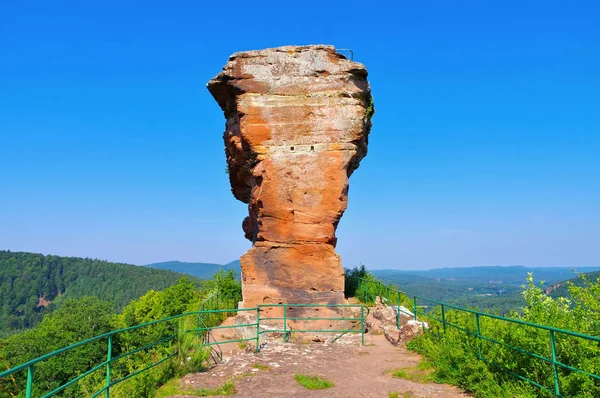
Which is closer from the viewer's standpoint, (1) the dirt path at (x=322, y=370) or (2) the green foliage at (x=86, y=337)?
(1) the dirt path at (x=322, y=370)

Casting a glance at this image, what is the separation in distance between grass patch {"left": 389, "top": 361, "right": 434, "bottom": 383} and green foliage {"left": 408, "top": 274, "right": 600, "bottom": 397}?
144 mm

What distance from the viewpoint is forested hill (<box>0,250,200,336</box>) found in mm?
130875

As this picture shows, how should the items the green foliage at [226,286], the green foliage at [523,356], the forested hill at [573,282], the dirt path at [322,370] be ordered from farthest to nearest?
the green foliage at [226,286], the forested hill at [573,282], the dirt path at [322,370], the green foliage at [523,356]

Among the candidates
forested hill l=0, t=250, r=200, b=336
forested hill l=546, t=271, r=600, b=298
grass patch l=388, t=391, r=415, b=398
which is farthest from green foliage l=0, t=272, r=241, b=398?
forested hill l=0, t=250, r=200, b=336

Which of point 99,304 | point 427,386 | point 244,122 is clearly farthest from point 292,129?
point 99,304

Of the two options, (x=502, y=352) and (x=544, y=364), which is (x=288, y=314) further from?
(x=544, y=364)

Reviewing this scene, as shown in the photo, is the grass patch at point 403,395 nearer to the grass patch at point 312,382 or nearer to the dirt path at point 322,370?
the dirt path at point 322,370

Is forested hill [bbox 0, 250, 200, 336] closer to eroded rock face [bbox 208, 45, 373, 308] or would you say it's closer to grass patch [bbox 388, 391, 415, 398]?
eroded rock face [bbox 208, 45, 373, 308]

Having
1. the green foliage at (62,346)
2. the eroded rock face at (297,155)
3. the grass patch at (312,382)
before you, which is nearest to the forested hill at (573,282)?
the grass patch at (312,382)

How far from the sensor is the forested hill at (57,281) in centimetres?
13088

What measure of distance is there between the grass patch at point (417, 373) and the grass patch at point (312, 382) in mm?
1412

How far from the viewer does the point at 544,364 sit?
626 centimetres

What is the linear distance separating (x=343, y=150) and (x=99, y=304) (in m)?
25.2

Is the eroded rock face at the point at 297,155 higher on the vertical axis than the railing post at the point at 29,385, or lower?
higher
